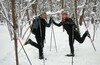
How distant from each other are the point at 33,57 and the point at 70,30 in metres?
1.77

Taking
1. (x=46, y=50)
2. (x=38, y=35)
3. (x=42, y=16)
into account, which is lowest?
(x=46, y=50)

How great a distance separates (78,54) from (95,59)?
1140 mm

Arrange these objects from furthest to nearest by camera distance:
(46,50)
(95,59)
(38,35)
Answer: (46,50) < (38,35) < (95,59)

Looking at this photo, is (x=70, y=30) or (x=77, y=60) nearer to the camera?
(x=77, y=60)

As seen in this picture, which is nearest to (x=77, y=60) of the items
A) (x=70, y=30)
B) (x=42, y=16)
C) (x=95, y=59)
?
(x=95, y=59)

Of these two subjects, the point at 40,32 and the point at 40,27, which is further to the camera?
the point at 40,32

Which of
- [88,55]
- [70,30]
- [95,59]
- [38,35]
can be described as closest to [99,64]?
[95,59]

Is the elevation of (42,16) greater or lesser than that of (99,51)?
greater

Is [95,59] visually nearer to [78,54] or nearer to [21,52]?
[78,54]

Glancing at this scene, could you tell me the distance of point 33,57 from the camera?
29.0 ft

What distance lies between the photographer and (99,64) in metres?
7.59

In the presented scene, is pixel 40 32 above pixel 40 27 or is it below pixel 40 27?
below

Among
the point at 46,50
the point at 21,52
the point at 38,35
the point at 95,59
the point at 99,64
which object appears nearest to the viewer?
the point at 99,64

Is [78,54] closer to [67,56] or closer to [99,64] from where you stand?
[67,56]
